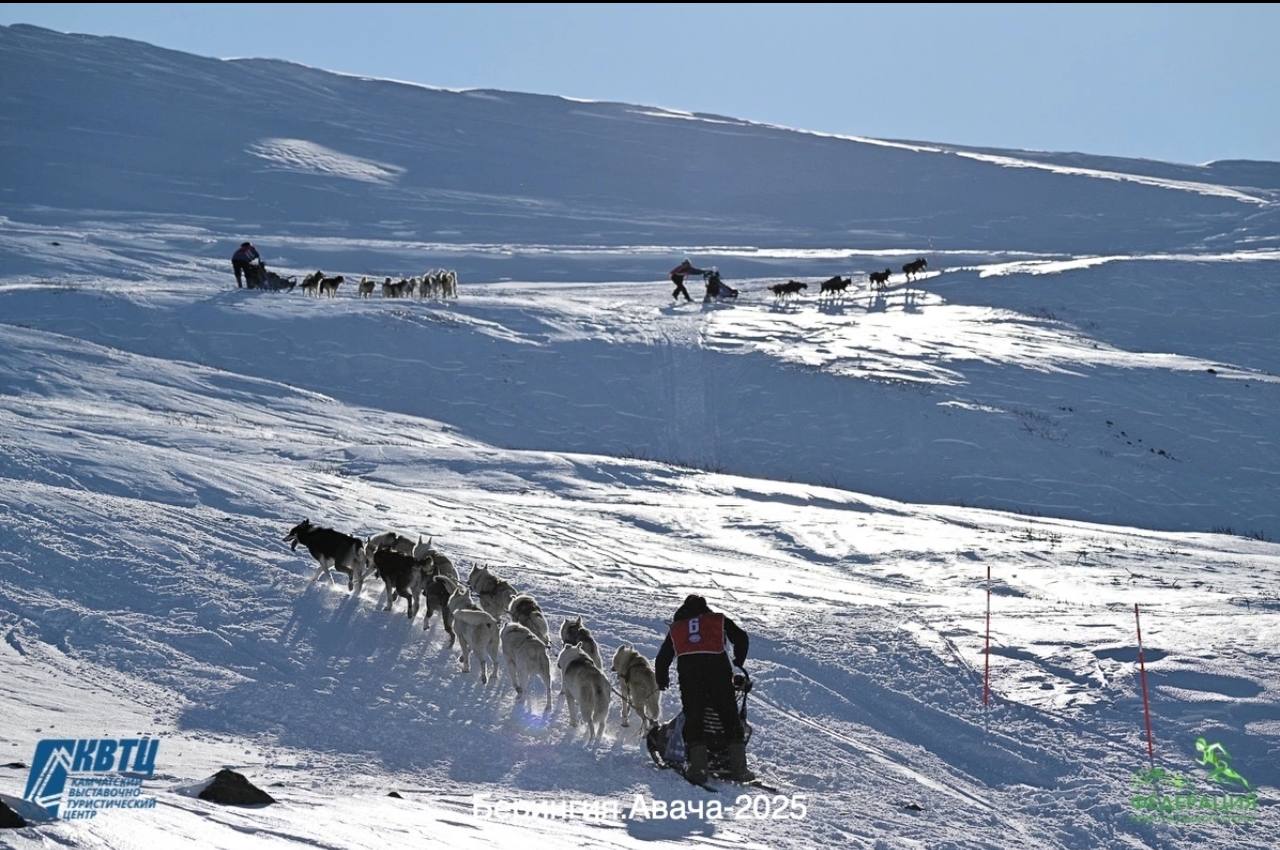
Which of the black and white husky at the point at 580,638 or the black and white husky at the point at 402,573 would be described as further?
the black and white husky at the point at 402,573

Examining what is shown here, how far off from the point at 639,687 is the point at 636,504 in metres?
8.34

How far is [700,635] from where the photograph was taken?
Result: 8.61 m

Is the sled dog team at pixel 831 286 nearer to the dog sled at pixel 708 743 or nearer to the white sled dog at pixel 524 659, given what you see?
the white sled dog at pixel 524 659

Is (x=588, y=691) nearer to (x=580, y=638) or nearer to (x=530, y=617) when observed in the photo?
(x=580, y=638)

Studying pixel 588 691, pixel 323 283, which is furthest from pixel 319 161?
pixel 588 691

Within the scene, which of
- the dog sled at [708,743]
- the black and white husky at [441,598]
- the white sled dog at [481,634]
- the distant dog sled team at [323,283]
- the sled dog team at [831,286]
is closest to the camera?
the dog sled at [708,743]

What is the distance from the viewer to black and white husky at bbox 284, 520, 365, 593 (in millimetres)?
11766

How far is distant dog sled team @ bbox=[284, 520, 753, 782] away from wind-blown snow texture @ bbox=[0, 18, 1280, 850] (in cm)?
26

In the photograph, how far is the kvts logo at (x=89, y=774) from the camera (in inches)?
235

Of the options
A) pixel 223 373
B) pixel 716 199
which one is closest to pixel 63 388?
pixel 223 373

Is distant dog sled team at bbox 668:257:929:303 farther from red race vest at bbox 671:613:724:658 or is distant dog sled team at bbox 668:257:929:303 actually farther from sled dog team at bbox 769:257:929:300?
red race vest at bbox 671:613:724:658

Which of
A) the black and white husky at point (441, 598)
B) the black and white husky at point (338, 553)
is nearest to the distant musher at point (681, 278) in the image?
the black and white husky at point (338, 553)

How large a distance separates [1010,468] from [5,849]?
19961 millimetres

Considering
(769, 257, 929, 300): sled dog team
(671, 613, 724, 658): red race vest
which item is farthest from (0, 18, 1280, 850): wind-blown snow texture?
(671, 613, 724, 658): red race vest
